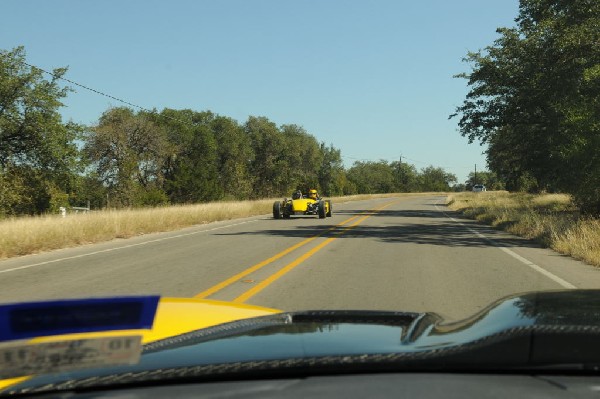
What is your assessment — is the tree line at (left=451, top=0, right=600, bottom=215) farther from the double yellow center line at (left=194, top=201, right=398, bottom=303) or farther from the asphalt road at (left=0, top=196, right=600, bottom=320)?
the double yellow center line at (left=194, top=201, right=398, bottom=303)

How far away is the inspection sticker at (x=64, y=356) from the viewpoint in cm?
200

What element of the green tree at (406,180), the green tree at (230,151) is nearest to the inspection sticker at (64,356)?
the green tree at (230,151)

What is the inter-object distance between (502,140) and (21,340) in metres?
43.2

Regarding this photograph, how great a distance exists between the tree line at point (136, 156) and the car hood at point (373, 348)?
3398cm

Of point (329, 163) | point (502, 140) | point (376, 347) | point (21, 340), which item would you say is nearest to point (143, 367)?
point (21, 340)

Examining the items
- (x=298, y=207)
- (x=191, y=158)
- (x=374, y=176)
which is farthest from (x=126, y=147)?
(x=374, y=176)

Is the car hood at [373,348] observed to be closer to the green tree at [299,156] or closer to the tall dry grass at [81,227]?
the tall dry grass at [81,227]

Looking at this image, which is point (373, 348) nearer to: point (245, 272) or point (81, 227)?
point (245, 272)

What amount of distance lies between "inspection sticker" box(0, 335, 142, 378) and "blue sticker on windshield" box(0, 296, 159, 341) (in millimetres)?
Answer: 327

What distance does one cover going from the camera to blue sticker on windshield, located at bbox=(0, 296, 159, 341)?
250 cm

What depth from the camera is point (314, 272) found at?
1035cm

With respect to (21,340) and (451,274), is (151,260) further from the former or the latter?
(21,340)

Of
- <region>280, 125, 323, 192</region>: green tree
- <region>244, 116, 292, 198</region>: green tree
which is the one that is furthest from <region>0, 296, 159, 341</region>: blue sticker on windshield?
<region>280, 125, 323, 192</region>: green tree

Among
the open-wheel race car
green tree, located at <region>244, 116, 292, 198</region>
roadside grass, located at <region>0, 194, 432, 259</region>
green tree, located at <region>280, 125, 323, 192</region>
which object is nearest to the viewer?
roadside grass, located at <region>0, 194, 432, 259</region>
